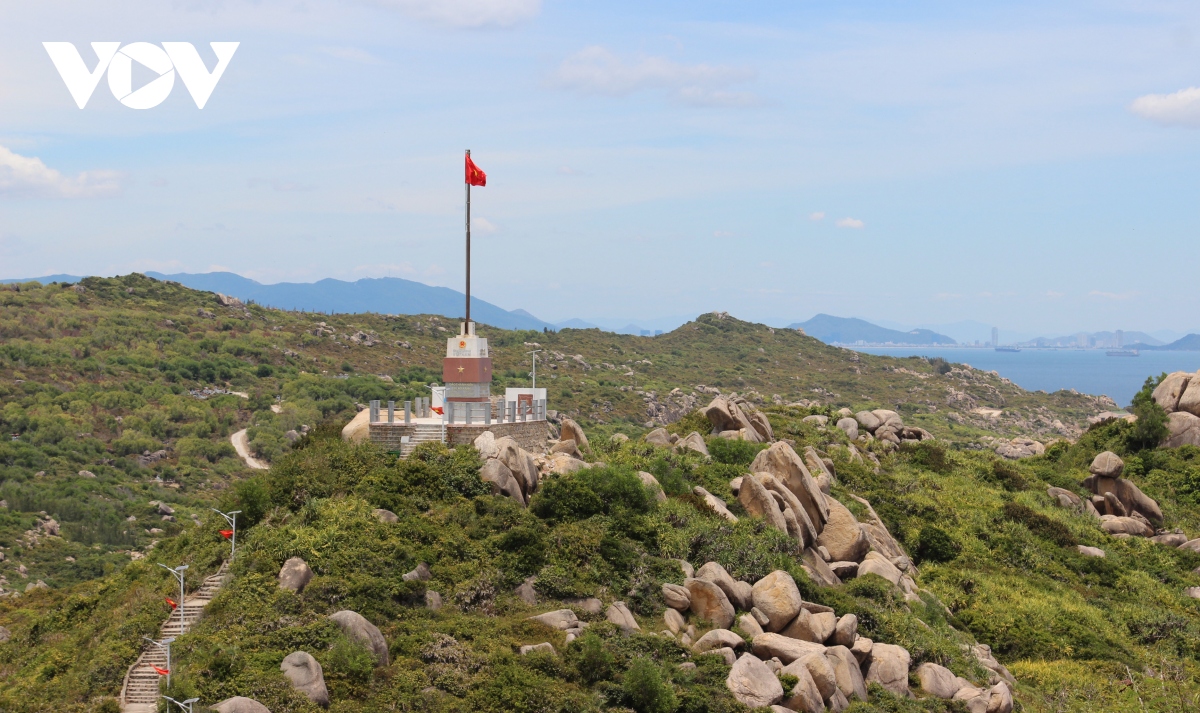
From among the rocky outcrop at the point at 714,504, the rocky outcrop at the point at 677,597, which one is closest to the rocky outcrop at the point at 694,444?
the rocky outcrop at the point at 714,504

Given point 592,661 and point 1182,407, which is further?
point 1182,407

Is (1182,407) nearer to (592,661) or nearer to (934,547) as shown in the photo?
(934,547)

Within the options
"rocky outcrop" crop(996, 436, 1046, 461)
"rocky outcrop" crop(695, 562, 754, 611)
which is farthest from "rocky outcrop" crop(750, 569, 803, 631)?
"rocky outcrop" crop(996, 436, 1046, 461)

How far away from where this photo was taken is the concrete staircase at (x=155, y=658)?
27.3 m

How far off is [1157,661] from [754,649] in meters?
20.3

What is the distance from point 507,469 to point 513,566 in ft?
17.4

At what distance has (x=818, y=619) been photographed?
33.2 metres

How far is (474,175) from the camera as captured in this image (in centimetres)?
4388

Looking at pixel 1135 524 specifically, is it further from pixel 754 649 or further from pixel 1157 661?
pixel 754 649

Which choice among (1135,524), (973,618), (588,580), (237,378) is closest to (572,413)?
(237,378)

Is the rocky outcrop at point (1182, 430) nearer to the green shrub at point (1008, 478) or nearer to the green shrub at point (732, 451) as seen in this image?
the green shrub at point (1008, 478)

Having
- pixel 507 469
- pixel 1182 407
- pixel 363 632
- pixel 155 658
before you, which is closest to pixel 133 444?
pixel 507 469

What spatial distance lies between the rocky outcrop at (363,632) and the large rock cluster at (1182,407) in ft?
183

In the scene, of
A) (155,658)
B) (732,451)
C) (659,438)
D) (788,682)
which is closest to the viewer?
(155,658)
